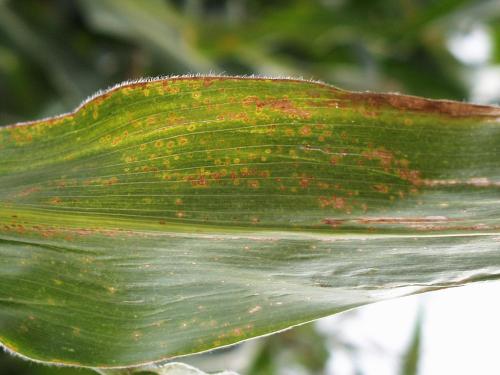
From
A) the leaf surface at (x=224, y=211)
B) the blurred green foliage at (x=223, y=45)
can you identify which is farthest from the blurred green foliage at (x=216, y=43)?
the leaf surface at (x=224, y=211)

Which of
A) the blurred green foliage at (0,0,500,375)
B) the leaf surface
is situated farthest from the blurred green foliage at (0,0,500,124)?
the leaf surface

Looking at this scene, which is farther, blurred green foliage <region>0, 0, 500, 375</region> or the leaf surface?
blurred green foliage <region>0, 0, 500, 375</region>

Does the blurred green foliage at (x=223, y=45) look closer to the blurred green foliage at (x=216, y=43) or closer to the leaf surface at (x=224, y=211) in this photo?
the blurred green foliage at (x=216, y=43)

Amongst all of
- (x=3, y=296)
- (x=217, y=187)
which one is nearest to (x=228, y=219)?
(x=217, y=187)

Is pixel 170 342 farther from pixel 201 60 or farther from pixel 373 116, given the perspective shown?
pixel 201 60

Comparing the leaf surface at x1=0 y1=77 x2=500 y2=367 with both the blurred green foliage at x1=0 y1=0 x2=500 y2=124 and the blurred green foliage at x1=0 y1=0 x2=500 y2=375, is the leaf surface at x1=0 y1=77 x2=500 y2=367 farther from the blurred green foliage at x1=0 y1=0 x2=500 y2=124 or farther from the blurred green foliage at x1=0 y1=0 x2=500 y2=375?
the blurred green foliage at x1=0 y1=0 x2=500 y2=124
